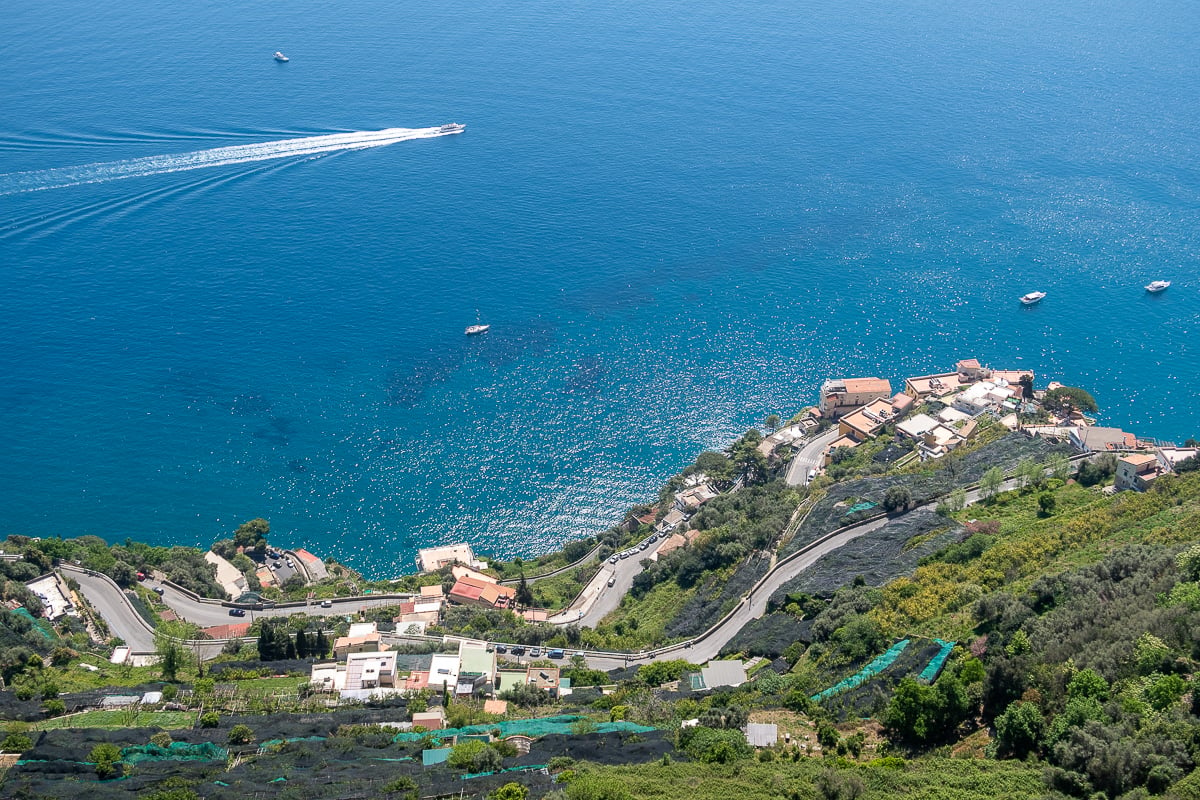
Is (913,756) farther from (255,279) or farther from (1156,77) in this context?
(1156,77)

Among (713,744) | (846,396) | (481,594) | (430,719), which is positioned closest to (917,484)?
(846,396)

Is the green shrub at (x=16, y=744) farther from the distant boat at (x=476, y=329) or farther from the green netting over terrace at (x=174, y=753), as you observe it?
the distant boat at (x=476, y=329)

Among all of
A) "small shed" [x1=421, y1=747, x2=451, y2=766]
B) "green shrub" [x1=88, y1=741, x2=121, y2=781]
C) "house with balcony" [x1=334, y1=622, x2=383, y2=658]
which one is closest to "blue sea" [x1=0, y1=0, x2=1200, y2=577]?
"house with balcony" [x1=334, y1=622, x2=383, y2=658]

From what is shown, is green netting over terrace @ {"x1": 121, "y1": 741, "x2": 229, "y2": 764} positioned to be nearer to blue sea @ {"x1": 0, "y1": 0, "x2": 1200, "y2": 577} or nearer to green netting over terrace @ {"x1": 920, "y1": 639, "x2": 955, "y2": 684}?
green netting over terrace @ {"x1": 920, "y1": 639, "x2": 955, "y2": 684}

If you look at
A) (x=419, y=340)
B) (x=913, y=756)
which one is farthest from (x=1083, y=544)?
(x=419, y=340)

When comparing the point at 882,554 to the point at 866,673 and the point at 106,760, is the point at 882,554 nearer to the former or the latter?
the point at 866,673

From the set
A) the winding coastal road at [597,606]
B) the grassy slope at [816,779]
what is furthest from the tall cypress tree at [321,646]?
the grassy slope at [816,779]
